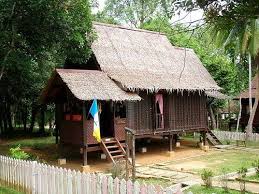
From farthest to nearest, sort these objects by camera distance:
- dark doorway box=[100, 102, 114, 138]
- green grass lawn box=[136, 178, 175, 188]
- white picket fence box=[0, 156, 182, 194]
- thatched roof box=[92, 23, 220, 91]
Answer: thatched roof box=[92, 23, 220, 91] → dark doorway box=[100, 102, 114, 138] → green grass lawn box=[136, 178, 175, 188] → white picket fence box=[0, 156, 182, 194]

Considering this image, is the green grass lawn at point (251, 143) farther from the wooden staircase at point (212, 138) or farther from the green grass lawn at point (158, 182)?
the green grass lawn at point (158, 182)

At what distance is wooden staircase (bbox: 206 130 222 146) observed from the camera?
75.4 feet

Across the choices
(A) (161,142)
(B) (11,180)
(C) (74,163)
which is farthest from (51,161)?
(A) (161,142)

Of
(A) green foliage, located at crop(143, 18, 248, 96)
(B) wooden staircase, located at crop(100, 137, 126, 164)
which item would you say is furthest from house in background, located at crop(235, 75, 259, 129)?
(B) wooden staircase, located at crop(100, 137, 126, 164)

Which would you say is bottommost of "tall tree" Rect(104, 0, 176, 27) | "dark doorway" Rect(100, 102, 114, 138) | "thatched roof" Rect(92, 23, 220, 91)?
"dark doorway" Rect(100, 102, 114, 138)

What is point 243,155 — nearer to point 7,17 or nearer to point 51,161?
point 51,161

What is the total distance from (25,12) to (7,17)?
66 cm

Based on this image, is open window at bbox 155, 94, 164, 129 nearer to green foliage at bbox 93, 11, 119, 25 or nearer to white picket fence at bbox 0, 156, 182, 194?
green foliage at bbox 93, 11, 119, 25

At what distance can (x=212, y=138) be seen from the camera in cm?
2342

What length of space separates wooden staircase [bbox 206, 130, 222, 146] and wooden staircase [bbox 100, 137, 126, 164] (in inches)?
317

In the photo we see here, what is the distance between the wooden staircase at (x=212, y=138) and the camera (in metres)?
23.0

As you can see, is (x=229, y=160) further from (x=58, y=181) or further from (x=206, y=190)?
(x=58, y=181)

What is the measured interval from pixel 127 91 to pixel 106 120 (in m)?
2.40

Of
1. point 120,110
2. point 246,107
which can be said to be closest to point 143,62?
point 120,110
